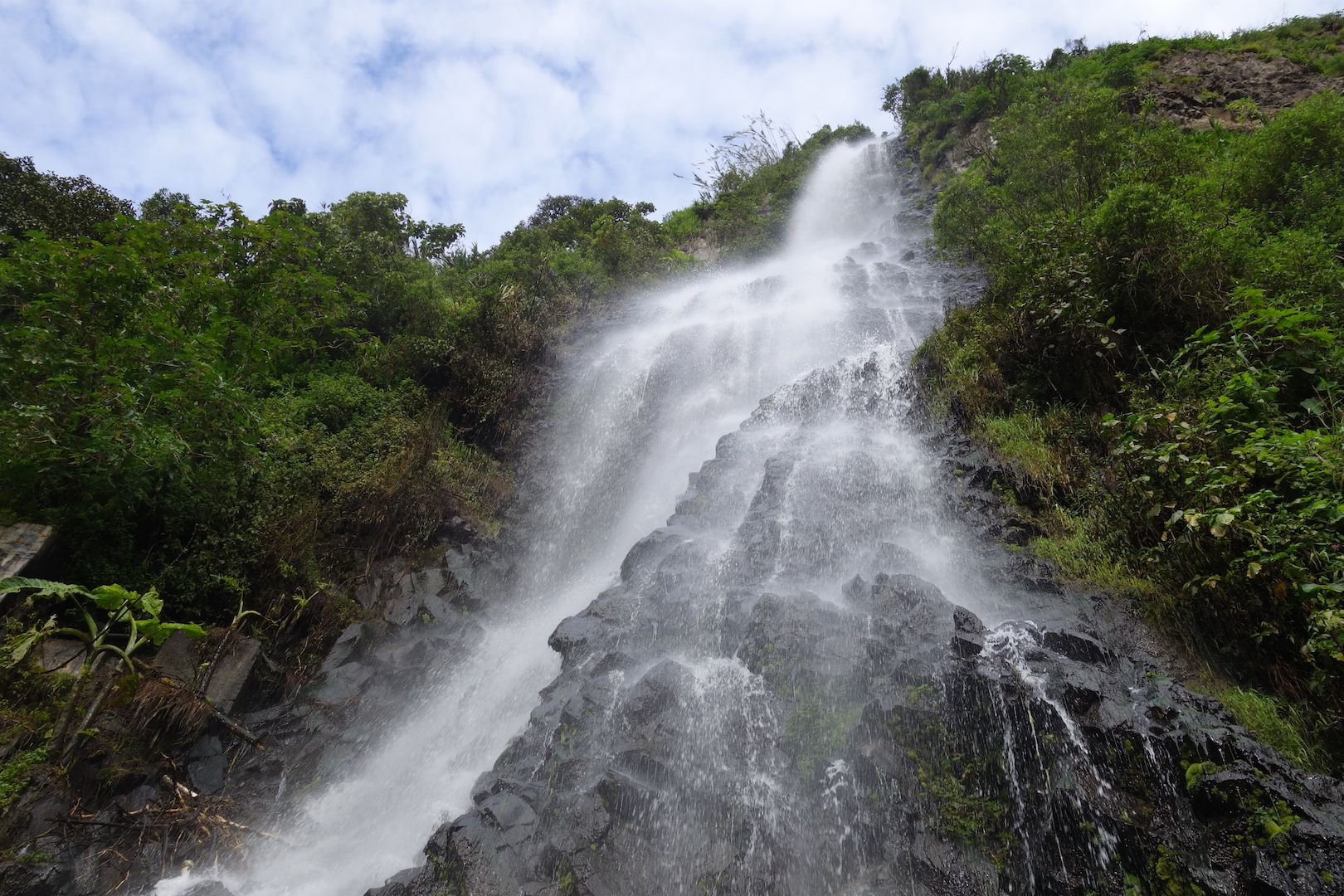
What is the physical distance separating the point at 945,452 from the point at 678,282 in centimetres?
1322

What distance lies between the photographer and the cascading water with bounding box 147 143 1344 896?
428 cm

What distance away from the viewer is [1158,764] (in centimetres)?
401

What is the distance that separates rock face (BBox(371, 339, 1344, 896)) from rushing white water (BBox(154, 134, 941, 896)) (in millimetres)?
1312

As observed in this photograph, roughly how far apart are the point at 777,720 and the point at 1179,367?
18.8 ft

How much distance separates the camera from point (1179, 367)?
6117 mm

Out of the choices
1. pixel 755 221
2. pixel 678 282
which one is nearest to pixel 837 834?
pixel 678 282

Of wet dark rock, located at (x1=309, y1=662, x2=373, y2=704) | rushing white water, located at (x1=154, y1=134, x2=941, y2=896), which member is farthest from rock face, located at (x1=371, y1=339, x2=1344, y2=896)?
wet dark rock, located at (x1=309, y1=662, x2=373, y2=704)

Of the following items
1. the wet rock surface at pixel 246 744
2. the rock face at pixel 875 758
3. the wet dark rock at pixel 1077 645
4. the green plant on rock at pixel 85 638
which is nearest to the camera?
the rock face at pixel 875 758

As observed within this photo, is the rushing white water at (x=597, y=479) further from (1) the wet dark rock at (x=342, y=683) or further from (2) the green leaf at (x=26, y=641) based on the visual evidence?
(2) the green leaf at (x=26, y=641)

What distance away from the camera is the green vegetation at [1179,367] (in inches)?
168

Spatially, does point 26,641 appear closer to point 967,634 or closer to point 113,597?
point 113,597

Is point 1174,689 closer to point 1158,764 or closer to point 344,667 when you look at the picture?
point 1158,764

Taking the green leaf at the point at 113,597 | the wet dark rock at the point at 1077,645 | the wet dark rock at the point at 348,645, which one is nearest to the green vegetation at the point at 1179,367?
the wet dark rock at the point at 1077,645

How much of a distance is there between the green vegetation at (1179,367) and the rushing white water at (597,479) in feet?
7.23
